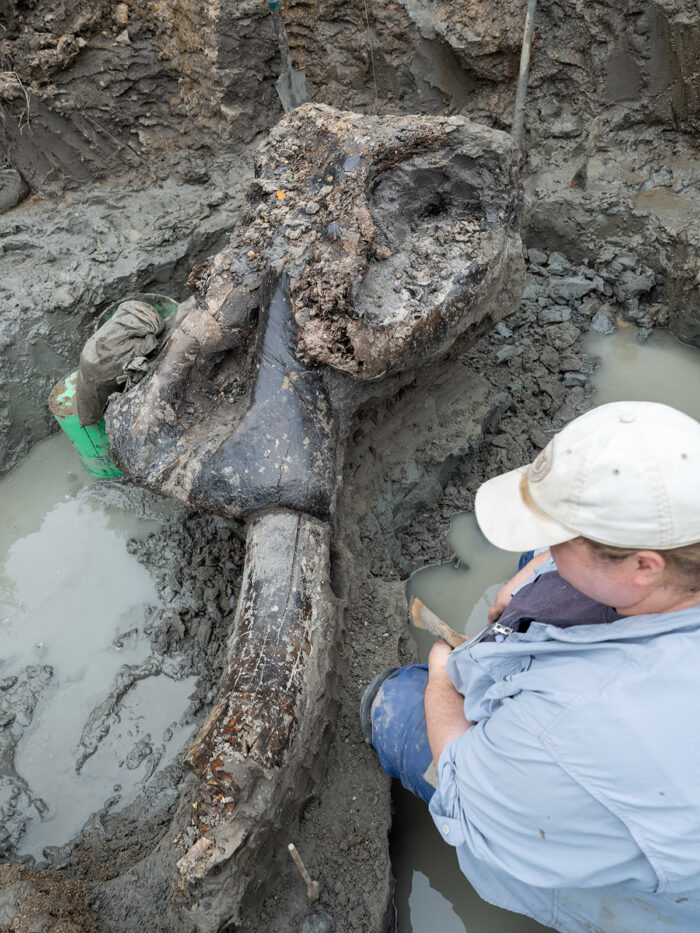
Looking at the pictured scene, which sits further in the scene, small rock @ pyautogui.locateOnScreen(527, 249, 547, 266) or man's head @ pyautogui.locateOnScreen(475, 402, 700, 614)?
small rock @ pyautogui.locateOnScreen(527, 249, 547, 266)

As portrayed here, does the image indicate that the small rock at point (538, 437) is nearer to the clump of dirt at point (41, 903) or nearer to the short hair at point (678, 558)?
the short hair at point (678, 558)

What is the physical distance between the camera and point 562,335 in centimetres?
400

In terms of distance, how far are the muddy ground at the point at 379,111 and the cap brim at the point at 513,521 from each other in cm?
127

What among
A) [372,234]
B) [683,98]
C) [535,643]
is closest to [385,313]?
[372,234]

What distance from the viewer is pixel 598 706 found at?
4.22ft

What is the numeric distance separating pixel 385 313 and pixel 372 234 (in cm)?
31

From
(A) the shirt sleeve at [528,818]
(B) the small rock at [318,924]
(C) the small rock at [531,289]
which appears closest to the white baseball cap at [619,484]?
(A) the shirt sleeve at [528,818]

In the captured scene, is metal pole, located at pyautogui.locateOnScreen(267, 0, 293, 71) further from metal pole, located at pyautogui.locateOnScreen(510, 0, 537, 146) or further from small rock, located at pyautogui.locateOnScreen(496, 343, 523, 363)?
small rock, located at pyautogui.locateOnScreen(496, 343, 523, 363)

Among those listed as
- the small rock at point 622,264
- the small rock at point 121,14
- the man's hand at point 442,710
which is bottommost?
the small rock at point 622,264

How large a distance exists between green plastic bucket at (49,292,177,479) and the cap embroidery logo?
2303 mm

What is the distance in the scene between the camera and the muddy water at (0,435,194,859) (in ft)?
8.12

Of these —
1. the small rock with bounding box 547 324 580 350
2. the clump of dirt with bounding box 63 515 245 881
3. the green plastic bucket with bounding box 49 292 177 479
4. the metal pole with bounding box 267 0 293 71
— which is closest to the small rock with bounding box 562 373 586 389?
the small rock with bounding box 547 324 580 350

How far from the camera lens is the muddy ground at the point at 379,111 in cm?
316

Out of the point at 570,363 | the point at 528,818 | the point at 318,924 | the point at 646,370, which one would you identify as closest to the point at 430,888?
the point at 318,924
